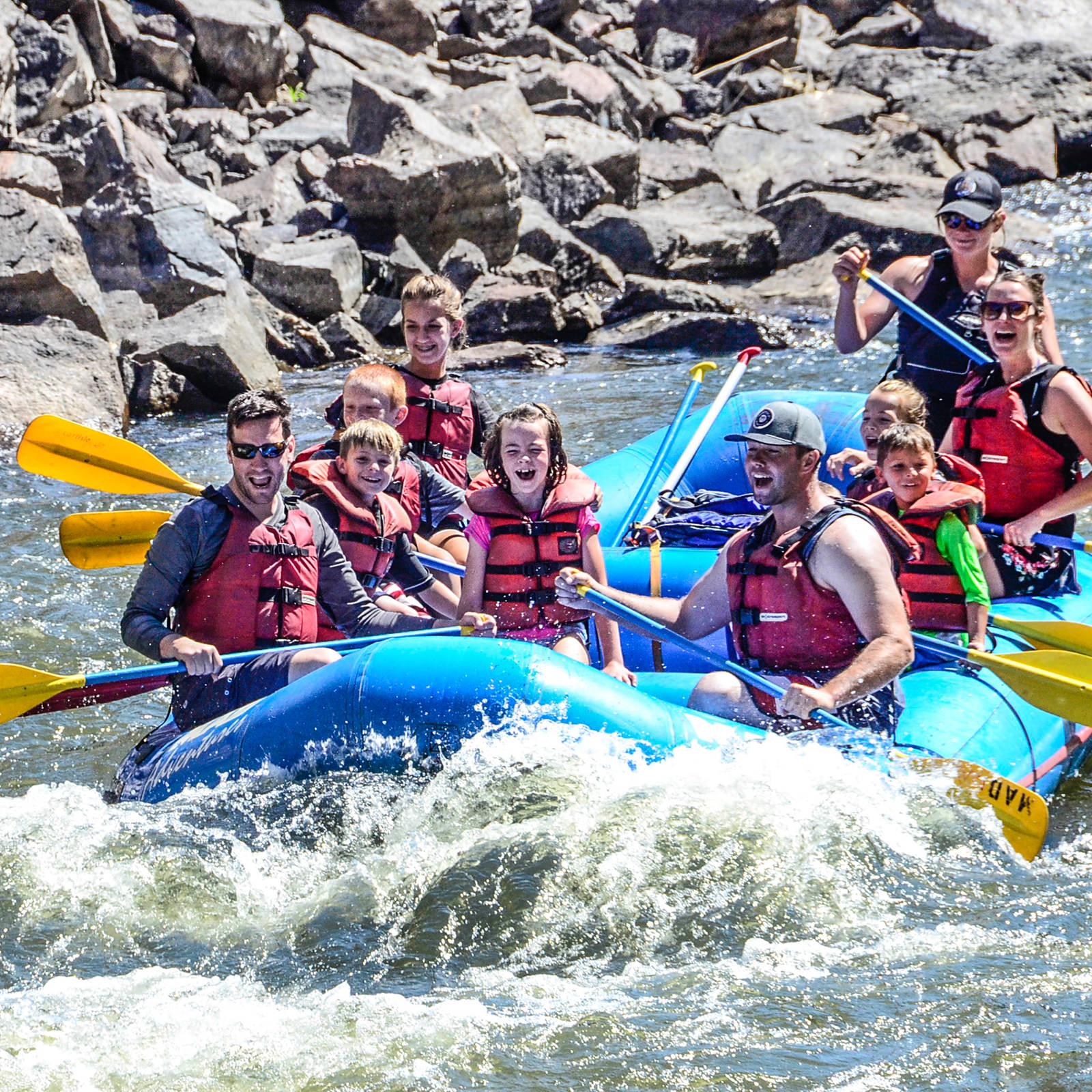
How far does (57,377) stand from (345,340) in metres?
2.52

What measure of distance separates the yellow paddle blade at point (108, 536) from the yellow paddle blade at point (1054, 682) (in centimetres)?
248

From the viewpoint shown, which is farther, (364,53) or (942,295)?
(364,53)

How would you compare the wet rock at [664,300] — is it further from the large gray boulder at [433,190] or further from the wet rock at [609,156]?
the wet rock at [609,156]

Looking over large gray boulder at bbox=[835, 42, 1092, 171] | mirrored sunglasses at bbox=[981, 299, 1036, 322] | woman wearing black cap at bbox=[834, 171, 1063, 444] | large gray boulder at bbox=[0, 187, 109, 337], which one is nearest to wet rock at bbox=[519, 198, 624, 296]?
large gray boulder at bbox=[0, 187, 109, 337]

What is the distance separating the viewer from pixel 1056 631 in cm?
422

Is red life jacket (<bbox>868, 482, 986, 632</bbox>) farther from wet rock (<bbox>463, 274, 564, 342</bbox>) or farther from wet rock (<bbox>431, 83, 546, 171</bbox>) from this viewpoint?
wet rock (<bbox>431, 83, 546, 171</bbox>)

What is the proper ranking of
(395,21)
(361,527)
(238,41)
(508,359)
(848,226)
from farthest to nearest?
(395,21), (238,41), (848,226), (508,359), (361,527)

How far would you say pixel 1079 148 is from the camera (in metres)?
15.4

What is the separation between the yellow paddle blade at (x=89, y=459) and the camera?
4824mm

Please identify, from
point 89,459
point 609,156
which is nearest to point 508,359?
point 609,156

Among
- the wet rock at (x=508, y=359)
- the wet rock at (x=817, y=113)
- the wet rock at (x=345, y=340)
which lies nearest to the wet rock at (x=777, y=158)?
the wet rock at (x=817, y=113)

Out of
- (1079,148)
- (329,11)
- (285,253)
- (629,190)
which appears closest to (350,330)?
(285,253)

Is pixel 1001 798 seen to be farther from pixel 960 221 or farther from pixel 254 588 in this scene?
pixel 960 221

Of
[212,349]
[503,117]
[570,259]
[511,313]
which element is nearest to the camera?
[212,349]
